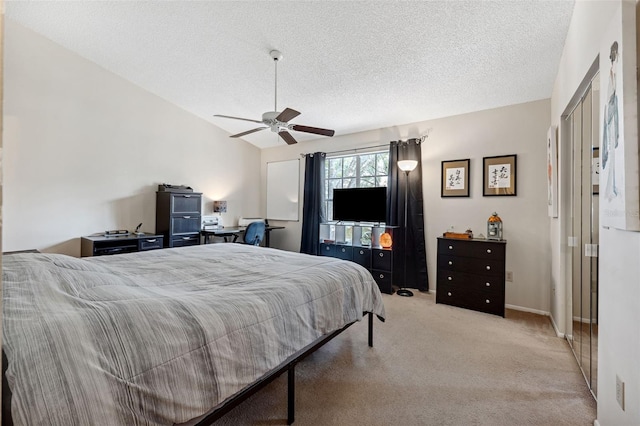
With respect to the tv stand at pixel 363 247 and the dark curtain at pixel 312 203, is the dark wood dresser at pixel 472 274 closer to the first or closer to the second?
the tv stand at pixel 363 247

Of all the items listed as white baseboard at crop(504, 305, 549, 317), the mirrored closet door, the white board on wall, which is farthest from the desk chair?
the mirrored closet door

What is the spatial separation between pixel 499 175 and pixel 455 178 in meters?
0.52

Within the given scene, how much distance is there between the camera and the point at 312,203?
539 cm

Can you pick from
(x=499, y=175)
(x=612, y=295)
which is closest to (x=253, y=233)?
(x=499, y=175)

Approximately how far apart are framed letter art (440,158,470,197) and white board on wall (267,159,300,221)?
271cm

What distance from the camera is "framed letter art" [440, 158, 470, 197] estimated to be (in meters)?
4.00

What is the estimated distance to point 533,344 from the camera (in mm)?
2711

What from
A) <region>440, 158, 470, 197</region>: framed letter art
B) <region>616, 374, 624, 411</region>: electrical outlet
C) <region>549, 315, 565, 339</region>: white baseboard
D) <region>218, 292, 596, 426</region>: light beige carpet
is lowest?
<region>218, 292, 596, 426</region>: light beige carpet

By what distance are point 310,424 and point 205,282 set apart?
1060mm

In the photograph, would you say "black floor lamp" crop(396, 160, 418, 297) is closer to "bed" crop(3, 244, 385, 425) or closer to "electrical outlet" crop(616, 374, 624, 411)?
"bed" crop(3, 244, 385, 425)

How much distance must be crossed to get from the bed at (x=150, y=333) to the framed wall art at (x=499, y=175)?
2641 mm

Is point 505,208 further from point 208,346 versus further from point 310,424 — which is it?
point 208,346

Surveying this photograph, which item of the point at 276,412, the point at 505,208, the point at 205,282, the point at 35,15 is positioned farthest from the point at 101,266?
the point at 505,208

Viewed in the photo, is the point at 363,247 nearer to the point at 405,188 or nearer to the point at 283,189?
the point at 405,188
